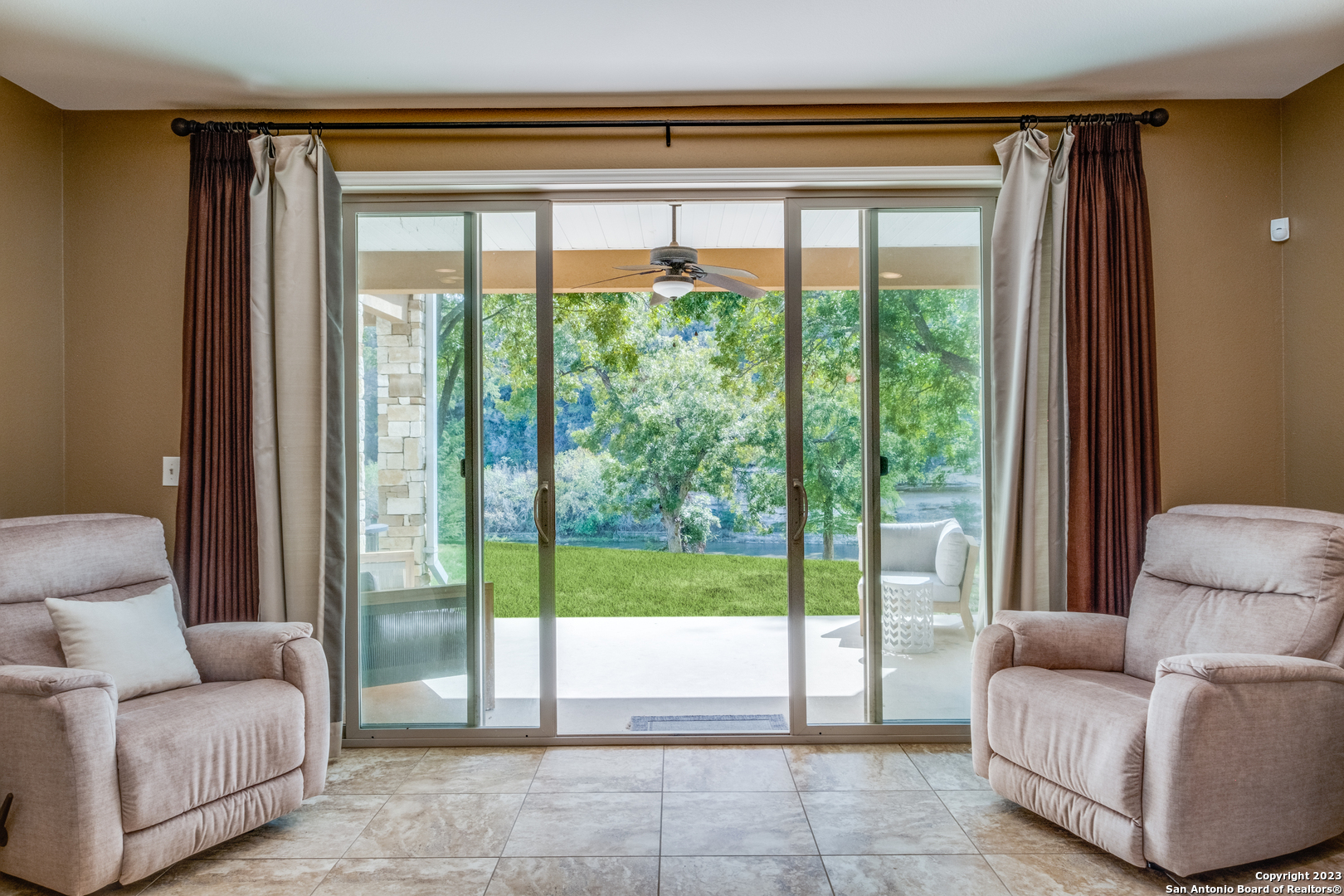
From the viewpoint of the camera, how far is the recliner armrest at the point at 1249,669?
1924 mm

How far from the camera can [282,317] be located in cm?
286

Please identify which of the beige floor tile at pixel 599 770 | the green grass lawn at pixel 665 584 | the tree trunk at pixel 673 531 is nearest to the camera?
the beige floor tile at pixel 599 770

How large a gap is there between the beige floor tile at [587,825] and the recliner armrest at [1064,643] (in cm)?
132

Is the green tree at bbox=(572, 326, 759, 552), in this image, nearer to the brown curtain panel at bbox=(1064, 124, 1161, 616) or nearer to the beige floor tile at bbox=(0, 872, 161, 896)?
the brown curtain panel at bbox=(1064, 124, 1161, 616)

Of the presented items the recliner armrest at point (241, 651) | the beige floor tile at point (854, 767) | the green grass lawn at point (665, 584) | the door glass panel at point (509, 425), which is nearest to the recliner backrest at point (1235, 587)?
the beige floor tile at point (854, 767)

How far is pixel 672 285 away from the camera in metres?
4.53

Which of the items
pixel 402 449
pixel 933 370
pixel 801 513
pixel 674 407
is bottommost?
pixel 801 513

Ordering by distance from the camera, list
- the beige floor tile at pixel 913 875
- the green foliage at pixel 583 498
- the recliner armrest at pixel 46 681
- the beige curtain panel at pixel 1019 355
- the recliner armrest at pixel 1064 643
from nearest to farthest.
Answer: the recliner armrest at pixel 46 681, the beige floor tile at pixel 913 875, the recliner armrest at pixel 1064 643, the beige curtain panel at pixel 1019 355, the green foliage at pixel 583 498

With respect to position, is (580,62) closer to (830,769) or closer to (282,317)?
(282,317)

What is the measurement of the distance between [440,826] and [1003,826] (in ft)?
5.77

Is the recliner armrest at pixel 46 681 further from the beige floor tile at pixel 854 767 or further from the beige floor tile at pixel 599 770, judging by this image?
the beige floor tile at pixel 854 767

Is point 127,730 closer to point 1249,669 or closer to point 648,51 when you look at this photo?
point 648,51

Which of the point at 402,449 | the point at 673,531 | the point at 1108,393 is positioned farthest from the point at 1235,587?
the point at 673,531

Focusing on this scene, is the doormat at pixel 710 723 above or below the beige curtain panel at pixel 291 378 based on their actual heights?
below
